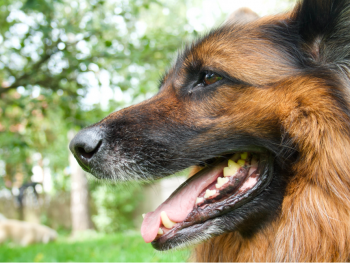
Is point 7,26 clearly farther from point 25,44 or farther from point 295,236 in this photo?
point 295,236

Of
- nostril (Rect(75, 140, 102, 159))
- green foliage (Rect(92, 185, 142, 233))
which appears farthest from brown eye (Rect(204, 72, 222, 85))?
green foliage (Rect(92, 185, 142, 233))

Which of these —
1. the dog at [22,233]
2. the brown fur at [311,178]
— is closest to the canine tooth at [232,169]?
the brown fur at [311,178]

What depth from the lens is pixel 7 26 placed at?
15.4 ft

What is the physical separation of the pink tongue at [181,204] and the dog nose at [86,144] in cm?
68

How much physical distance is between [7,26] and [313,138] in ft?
15.8

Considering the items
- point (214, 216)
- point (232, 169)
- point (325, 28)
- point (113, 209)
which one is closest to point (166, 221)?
point (214, 216)

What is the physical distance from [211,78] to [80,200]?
12270mm

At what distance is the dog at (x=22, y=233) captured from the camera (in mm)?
10070

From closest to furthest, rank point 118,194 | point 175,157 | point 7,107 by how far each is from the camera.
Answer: point 175,157, point 7,107, point 118,194

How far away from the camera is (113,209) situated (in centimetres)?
1545

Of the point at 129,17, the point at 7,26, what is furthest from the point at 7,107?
the point at 129,17

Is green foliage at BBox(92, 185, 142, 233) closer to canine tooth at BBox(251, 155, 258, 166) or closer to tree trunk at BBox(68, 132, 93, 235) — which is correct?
tree trunk at BBox(68, 132, 93, 235)

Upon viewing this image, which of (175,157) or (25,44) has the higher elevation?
(175,157)

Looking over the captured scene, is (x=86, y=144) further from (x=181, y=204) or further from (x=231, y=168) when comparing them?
(x=231, y=168)
